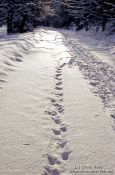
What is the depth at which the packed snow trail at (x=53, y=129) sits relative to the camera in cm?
423

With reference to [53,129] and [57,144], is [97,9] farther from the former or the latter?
[57,144]

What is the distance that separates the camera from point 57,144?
16.0 ft

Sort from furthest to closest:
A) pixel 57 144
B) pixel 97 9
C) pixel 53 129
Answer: pixel 97 9, pixel 53 129, pixel 57 144

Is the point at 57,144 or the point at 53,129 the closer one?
the point at 57,144

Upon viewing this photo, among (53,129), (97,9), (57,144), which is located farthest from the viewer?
(97,9)

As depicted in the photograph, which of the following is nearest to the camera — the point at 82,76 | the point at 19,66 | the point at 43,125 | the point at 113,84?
the point at 43,125

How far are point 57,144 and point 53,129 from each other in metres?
0.61

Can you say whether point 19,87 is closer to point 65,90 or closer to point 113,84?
point 65,90

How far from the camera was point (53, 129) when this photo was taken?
546 centimetres

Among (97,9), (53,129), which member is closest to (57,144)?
(53,129)

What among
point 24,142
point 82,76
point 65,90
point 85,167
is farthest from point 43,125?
point 82,76

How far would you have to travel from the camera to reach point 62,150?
15.3ft

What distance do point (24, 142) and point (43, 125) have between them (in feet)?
2.76

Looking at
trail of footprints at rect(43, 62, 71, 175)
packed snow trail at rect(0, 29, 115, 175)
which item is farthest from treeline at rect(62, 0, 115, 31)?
trail of footprints at rect(43, 62, 71, 175)
